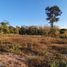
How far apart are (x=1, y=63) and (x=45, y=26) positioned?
23.2m

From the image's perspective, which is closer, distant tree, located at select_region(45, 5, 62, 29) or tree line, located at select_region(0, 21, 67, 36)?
tree line, located at select_region(0, 21, 67, 36)

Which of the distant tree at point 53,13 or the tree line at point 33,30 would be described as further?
the distant tree at point 53,13

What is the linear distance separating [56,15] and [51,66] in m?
35.6

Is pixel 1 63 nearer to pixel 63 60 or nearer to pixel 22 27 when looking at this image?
pixel 63 60

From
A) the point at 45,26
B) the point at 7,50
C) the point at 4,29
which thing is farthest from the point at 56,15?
the point at 7,50

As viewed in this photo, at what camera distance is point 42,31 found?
28922 millimetres

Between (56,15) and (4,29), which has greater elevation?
(56,15)

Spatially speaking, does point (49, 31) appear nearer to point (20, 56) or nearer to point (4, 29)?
point (4, 29)

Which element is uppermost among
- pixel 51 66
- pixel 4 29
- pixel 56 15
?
pixel 56 15

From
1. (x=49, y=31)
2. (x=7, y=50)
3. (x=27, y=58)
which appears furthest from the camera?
(x=49, y=31)

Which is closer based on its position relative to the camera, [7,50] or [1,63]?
[1,63]

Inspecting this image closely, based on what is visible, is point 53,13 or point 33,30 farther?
point 53,13

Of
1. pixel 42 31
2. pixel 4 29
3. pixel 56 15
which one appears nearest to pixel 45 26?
pixel 42 31

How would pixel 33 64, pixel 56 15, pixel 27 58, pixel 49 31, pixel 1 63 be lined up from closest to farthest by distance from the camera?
pixel 1 63, pixel 33 64, pixel 27 58, pixel 49 31, pixel 56 15
